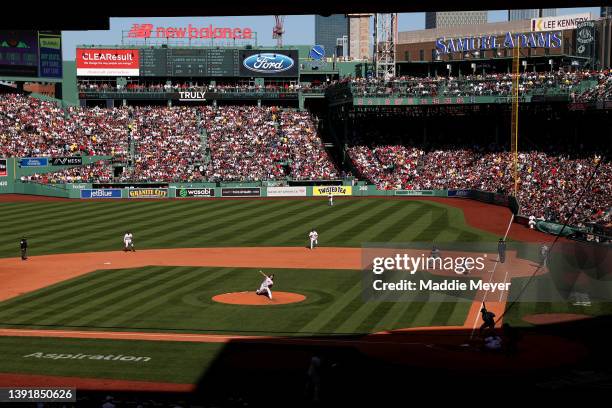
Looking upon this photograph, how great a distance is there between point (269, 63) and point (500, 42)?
1215 inches

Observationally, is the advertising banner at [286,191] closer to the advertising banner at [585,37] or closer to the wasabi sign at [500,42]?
the wasabi sign at [500,42]

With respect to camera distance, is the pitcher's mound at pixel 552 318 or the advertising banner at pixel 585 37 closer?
the pitcher's mound at pixel 552 318

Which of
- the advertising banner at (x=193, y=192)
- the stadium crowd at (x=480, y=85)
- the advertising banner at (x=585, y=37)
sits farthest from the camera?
the advertising banner at (x=585, y=37)

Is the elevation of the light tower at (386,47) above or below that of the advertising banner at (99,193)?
above

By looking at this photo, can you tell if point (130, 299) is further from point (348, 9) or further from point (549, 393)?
point (348, 9)

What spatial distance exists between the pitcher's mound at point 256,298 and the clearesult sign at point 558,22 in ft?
251

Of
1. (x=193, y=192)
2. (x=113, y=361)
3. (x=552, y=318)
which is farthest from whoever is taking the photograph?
(x=193, y=192)

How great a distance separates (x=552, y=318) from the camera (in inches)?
1153

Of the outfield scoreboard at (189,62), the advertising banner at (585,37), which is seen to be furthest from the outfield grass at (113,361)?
the outfield scoreboard at (189,62)

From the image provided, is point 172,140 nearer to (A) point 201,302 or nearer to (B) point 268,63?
(B) point 268,63

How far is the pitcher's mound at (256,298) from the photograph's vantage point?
108 ft

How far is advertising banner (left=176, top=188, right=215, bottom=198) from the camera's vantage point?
84062mm

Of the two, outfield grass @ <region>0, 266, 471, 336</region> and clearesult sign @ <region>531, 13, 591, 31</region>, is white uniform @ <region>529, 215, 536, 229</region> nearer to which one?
outfield grass @ <region>0, 266, 471, 336</region>

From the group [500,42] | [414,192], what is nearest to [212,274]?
[414,192]
